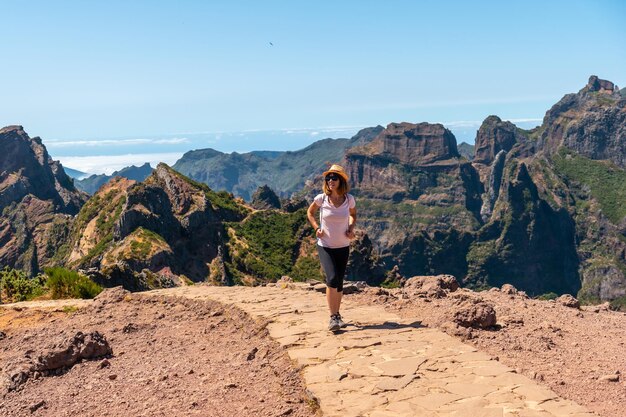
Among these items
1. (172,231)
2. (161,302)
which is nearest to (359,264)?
(172,231)

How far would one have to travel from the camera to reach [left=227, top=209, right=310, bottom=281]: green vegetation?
75.1 m

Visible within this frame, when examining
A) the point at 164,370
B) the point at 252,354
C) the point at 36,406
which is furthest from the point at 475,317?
the point at 36,406

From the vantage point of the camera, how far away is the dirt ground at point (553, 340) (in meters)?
7.32

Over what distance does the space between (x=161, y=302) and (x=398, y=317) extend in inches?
248

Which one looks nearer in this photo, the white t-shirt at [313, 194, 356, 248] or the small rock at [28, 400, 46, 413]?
the small rock at [28, 400, 46, 413]

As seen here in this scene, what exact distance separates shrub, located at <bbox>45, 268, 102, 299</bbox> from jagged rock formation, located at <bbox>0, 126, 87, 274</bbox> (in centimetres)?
9159

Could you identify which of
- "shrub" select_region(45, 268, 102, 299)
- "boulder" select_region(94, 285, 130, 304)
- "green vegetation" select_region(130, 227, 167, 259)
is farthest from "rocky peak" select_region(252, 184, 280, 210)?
"boulder" select_region(94, 285, 130, 304)

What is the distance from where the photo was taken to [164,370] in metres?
8.54

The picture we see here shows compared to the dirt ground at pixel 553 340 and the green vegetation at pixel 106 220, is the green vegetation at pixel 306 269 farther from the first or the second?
the dirt ground at pixel 553 340

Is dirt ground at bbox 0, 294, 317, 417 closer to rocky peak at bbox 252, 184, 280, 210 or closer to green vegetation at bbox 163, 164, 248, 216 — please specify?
green vegetation at bbox 163, 164, 248, 216

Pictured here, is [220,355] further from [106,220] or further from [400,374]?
[106,220]

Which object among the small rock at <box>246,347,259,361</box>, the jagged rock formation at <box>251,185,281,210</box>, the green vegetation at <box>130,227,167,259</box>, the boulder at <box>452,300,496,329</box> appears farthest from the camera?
the jagged rock formation at <box>251,185,281,210</box>

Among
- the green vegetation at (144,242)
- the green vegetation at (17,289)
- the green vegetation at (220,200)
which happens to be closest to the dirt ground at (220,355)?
the green vegetation at (17,289)

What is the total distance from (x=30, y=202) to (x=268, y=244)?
80.5m
